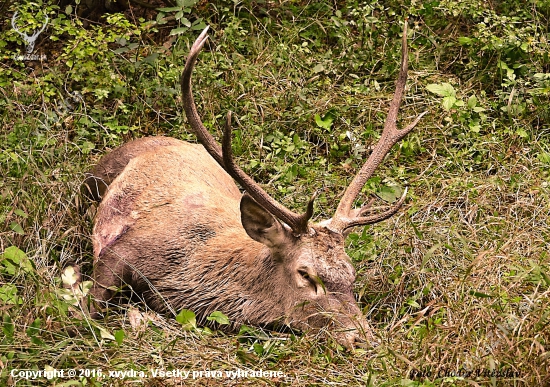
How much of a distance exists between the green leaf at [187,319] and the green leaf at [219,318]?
12 cm

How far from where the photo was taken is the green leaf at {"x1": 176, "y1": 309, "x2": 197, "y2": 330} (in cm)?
498

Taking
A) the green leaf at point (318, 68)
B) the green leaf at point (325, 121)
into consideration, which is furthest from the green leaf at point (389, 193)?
the green leaf at point (318, 68)

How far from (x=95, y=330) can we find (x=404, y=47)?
2.43m

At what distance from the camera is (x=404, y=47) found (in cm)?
560

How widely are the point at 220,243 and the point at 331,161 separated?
1.67 meters

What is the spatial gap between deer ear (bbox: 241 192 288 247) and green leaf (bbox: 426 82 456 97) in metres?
2.46

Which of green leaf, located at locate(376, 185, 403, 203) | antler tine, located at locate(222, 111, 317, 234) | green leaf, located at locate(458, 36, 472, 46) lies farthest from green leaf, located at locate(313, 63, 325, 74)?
antler tine, located at locate(222, 111, 317, 234)

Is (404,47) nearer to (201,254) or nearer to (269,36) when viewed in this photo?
(201,254)

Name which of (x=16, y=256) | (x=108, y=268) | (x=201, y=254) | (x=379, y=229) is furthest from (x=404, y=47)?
(x=16, y=256)

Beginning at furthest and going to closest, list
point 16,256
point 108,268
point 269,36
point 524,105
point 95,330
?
point 269,36 → point 524,105 → point 108,268 → point 16,256 → point 95,330

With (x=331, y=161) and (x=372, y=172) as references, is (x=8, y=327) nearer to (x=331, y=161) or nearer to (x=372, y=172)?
(x=372, y=172)

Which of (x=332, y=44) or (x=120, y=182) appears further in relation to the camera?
(x=332, y=44)

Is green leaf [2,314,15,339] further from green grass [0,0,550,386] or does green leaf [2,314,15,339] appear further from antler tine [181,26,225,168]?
antler tine [181,26,225,168]

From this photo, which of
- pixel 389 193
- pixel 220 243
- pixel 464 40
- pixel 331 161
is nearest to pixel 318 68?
pixel 331 161
